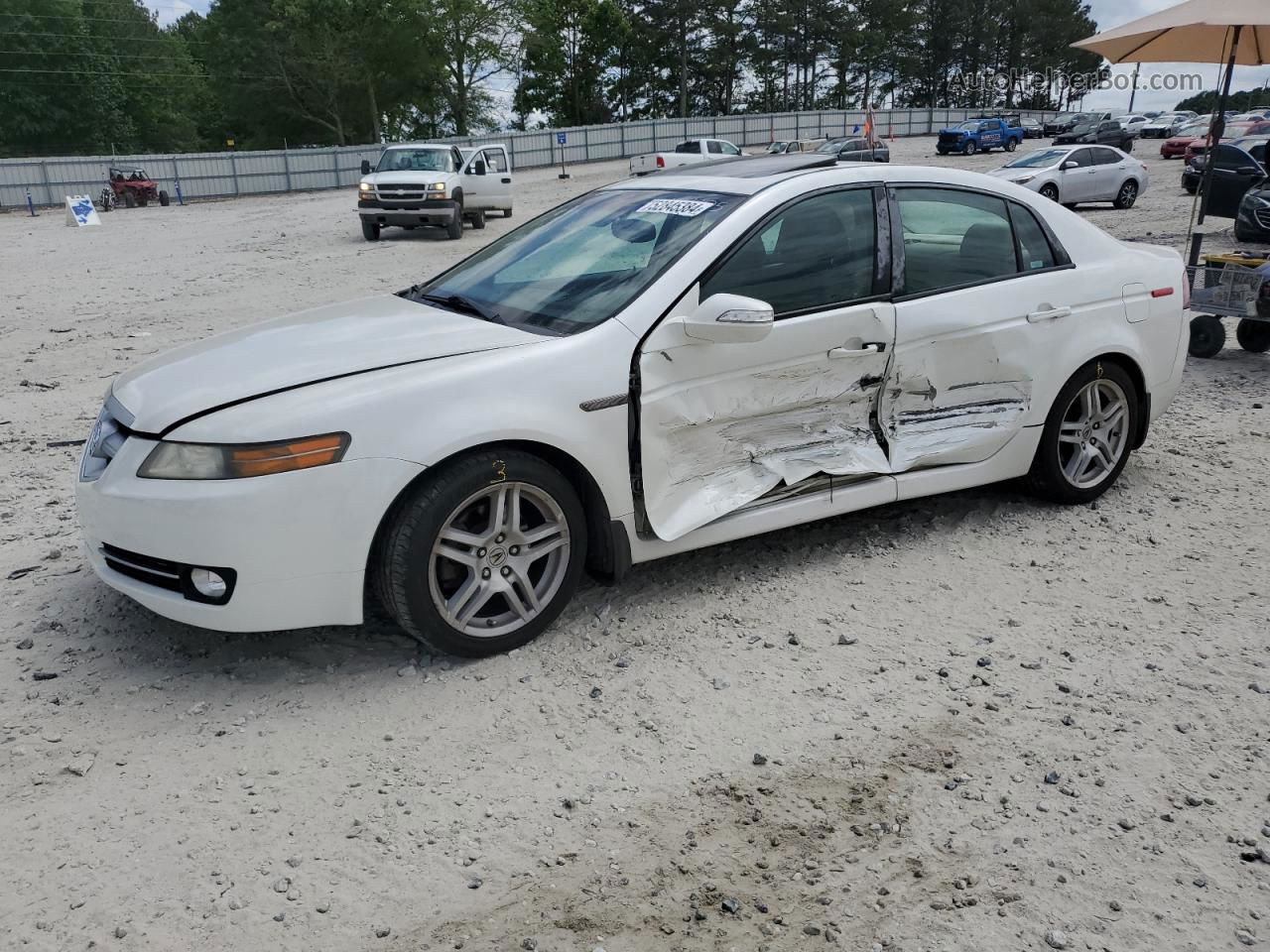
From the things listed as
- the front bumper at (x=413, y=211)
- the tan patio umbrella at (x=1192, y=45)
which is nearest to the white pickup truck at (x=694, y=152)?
the front bumper at (x=413, y=211)

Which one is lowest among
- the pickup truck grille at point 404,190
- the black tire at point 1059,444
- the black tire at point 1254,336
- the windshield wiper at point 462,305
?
the black tire at point 1254,336

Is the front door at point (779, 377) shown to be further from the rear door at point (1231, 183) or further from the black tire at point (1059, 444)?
the rear door at point (1231, 183)

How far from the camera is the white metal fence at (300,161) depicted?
37312mm

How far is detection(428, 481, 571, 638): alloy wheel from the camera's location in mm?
3650

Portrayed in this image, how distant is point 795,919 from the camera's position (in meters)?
2.62

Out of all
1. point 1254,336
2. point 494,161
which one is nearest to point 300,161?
point 494,161

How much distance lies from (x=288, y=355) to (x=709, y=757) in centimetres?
207

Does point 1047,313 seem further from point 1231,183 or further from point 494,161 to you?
point 494,161

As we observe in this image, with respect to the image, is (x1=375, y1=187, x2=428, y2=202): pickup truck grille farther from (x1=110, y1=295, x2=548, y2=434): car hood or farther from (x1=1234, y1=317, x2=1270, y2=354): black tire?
(x1=110, y1=295, x2=548, y2=434): car hood

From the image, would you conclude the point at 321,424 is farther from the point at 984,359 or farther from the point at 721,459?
the point at 984,359

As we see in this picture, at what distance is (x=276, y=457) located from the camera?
132 inches

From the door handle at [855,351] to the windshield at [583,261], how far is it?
0.72 metres

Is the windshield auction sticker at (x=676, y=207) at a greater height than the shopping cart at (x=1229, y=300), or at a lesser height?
greater

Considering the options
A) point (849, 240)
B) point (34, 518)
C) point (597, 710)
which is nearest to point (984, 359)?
point (849, 240)
